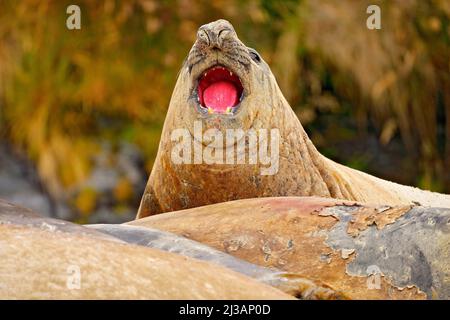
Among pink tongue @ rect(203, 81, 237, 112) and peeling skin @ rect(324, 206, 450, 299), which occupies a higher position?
pink tongue @ rect(203, 81, 237, 112)

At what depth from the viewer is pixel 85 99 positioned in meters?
10.3

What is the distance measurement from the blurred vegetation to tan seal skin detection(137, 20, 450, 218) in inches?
172

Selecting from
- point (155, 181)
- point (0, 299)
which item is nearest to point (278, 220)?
point (0, 299)

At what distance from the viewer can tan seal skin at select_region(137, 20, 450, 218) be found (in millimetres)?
5168

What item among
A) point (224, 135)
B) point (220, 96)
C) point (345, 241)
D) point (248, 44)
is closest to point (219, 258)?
point (345, 241)

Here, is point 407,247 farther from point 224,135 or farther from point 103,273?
point 224,135

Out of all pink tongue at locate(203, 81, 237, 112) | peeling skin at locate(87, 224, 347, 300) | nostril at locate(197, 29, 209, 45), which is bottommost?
peeling skin at locate(87, 224, 347, 300)

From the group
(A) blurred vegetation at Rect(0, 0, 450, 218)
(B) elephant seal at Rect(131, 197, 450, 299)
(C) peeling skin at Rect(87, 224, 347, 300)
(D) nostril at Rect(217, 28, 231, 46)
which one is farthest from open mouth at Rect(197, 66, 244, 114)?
(A) blurred vegetation at Rect(0, 0, 450, 218)

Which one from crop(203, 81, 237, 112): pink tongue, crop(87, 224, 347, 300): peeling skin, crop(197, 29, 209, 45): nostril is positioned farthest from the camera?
crop(203, 81, 237, 112): pink tongue

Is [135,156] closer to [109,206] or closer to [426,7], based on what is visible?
[109,206]

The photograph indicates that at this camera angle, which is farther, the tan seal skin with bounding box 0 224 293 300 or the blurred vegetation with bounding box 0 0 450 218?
the blurred vegetation with bounding box 0 0 450 218

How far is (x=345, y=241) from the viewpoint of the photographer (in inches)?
144

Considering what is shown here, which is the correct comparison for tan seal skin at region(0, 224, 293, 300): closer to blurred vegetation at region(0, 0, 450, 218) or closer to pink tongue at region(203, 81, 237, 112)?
pink tongue at region(203, 81, 237, 112)

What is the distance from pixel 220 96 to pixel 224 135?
27 centimetres
